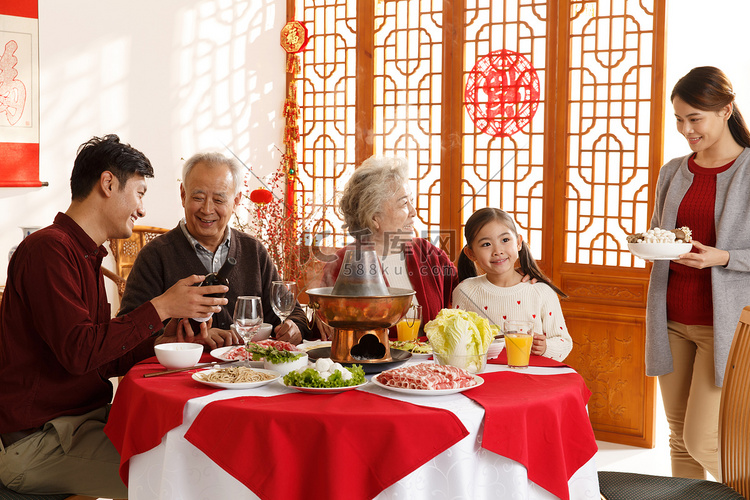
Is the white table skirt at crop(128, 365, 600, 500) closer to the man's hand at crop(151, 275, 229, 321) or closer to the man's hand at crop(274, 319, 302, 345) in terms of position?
the man's hand at crop(151, 275, 229, 321)

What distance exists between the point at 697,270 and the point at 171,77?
138 inches

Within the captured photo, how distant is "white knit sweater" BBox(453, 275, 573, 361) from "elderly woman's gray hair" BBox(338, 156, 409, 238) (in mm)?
489

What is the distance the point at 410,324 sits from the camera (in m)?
2.25

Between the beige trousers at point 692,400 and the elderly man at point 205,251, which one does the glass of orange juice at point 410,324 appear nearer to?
the elderly man at point 205,251

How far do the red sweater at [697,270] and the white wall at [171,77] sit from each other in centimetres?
197

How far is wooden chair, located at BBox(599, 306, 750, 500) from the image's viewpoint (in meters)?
1.95

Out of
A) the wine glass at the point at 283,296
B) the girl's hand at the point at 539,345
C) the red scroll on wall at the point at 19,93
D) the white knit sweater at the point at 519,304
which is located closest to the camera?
the wine glass at the point at 283,296

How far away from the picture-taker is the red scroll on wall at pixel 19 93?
3.74 meters

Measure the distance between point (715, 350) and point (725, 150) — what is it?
0.78 metres

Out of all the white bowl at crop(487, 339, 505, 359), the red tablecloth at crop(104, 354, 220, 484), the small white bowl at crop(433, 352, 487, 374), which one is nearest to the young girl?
the white bowl at crop(487, 339, 505, 359)

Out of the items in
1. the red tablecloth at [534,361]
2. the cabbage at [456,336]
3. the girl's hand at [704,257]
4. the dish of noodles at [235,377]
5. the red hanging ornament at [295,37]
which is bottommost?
Result: the red tablecloth at [534,361]

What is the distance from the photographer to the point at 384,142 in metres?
4.91

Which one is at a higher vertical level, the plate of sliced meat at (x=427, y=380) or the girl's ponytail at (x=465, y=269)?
the girl's ponytail at (x=465, y=269)

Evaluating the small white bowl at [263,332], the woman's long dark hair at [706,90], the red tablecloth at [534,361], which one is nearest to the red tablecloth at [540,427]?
the red tablecloth at [534,361]
